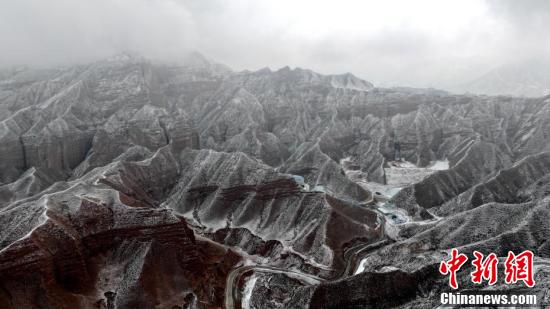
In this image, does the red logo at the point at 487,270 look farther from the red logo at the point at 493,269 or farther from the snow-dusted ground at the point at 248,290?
the snow-dusted ground at the point at 248,290

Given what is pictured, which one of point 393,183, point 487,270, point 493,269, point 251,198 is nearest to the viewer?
point 493,269

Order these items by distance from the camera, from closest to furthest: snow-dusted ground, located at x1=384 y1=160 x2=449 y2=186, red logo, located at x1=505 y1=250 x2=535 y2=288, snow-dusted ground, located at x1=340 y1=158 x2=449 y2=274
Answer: red logo, located at x1=505 y1=250 x2=535 y2=288
snow-dusted ground, located at x1=340 y1=158 x2=449 y2=274
snow-dusted ground, located at x1=384 y1=160 x2=449 y2=186

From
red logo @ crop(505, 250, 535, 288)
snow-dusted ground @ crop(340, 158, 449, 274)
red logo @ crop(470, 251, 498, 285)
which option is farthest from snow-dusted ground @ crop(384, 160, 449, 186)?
red logo @ crop(505, 250, 535, 288)

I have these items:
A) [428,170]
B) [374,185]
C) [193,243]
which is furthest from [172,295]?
[428,170]

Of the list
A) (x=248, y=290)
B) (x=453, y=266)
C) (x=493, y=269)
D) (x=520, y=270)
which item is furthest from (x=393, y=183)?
(x=520, y=270)

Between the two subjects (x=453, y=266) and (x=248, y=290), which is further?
(x=248, y=290)

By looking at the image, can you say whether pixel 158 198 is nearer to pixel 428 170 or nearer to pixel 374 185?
pixel 374 185

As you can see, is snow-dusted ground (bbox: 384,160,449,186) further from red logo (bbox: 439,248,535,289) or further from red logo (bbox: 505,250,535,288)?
red logo (bbox: 505,250,535,288)

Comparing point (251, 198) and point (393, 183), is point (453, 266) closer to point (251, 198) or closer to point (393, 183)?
point (251, 198)
